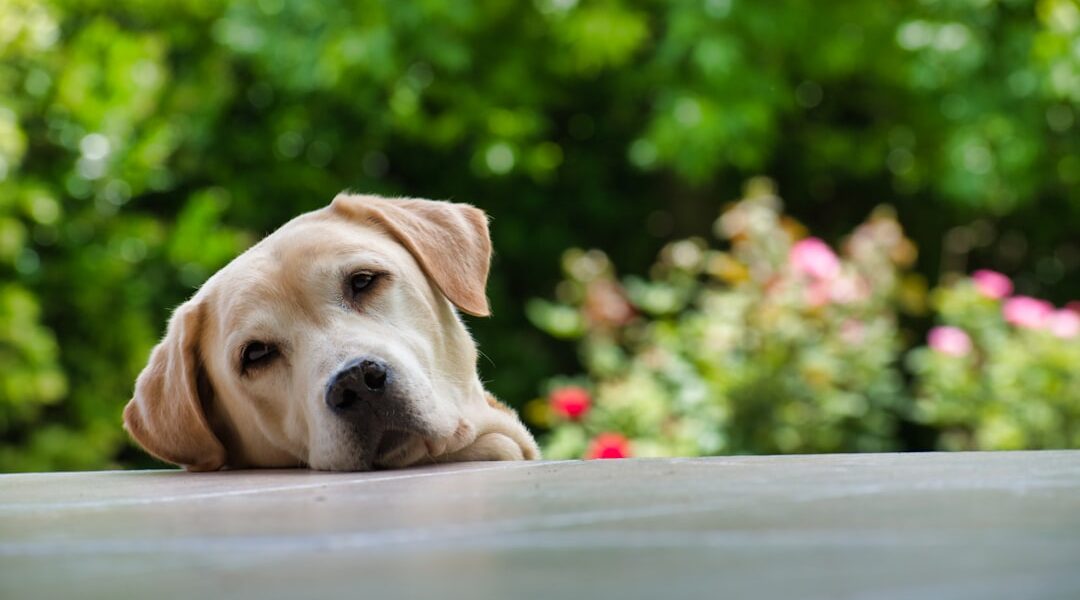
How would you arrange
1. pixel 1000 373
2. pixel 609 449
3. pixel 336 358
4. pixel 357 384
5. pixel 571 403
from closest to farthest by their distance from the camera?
pixel 357 384 → pixel 336 358 → pixel 609 449 → pixel 571 403 → pixel 1000 373

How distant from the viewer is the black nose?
119 inches

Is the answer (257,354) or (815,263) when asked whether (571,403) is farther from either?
(257,354)

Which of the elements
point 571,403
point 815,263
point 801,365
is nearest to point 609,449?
point 571,403

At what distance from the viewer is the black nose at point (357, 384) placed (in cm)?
301

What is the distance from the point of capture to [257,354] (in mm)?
3330

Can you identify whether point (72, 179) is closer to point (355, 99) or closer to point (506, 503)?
Answer: point (355, 99)

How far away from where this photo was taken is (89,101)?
7.71 m

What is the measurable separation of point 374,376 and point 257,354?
45cm

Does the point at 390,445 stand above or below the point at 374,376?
below

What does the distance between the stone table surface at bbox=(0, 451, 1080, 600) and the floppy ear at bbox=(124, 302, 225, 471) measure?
74 centimetres

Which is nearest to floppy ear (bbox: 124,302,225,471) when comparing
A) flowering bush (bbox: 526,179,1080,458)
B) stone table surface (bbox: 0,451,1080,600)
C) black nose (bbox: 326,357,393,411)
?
black nose (bbox: 326,357,393,411)

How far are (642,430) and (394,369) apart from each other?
410cm

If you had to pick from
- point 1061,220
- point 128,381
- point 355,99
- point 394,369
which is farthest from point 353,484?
point 1061,220

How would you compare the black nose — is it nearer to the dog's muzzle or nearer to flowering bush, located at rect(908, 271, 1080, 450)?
the dog's muzzle
